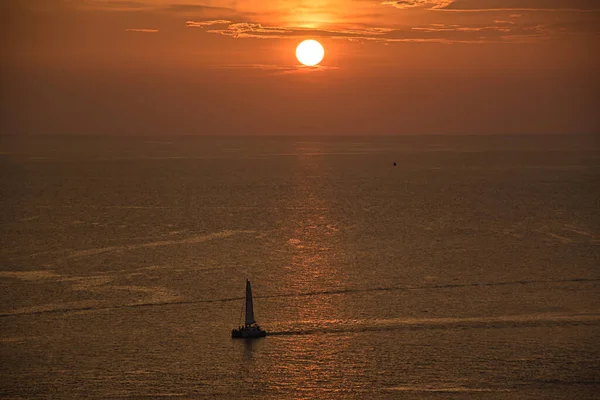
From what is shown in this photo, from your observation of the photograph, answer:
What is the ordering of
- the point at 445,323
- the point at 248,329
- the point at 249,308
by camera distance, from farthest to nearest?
the point at 445,323
the point at 249,308
the point at 248,329

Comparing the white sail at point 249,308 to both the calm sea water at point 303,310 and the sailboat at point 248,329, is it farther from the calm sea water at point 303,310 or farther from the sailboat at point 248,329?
the calm sea water at point 303,310

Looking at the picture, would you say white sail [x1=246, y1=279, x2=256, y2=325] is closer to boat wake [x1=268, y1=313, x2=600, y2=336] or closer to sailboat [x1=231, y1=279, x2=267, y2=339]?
sailboat [x1=231, y1=279, x2=267, y2=339]

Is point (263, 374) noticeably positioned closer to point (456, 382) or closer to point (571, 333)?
point (456, 382)

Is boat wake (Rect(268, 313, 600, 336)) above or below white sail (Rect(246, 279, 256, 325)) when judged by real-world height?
below

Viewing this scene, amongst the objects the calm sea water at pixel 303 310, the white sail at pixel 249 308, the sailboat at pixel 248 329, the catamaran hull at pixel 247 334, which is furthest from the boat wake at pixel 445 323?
the white sail at pixel 249 308

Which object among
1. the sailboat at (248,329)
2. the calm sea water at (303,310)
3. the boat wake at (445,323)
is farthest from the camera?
the boat wake at (445,323)

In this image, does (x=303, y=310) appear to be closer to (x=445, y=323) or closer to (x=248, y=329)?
(x=248, y=329)

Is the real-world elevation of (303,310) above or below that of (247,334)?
above

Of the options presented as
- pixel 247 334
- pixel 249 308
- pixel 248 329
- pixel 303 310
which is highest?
pixel 303 310

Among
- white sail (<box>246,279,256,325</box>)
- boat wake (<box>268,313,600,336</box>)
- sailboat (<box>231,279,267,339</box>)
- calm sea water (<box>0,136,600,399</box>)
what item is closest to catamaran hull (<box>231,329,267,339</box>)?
sailboat (<box>231,279,267,339</box>)

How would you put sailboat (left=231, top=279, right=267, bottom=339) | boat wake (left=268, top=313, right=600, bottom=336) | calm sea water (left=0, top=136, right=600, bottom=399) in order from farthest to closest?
boat wake (left=268, top=313, right=600, bottom=336), sailboat (left=231, top=279, right=267, bottom=339), calm sea water (left=0, top=136, right=600, bottom=399)

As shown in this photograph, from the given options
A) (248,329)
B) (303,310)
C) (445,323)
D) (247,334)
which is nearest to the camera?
(247,334)

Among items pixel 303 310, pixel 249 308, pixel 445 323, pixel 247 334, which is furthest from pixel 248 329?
pixel 445 323
